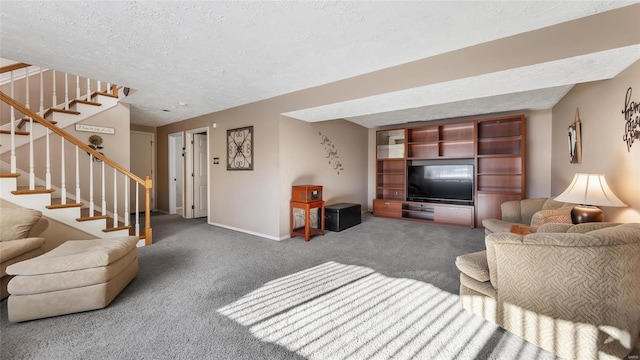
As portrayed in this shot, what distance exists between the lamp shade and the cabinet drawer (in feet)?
11.3

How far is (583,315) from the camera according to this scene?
4.49 feet

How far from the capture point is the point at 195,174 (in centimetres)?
559

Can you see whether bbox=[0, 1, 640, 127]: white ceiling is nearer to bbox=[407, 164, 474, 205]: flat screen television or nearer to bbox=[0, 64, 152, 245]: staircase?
bbox=[0, 64, 152, 245]: staircase

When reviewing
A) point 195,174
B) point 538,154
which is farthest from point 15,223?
point 538,154

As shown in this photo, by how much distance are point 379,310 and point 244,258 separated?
71.4 inches

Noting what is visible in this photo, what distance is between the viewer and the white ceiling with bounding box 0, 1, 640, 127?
1.75m

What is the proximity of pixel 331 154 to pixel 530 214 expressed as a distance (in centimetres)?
333

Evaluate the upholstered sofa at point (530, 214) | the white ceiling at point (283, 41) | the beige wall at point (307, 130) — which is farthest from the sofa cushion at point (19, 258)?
the upholstered sofa at point (530, 214)

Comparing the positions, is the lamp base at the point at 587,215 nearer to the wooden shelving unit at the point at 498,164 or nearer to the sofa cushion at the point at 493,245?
Answer: the sofa cushion at the point at 493,245

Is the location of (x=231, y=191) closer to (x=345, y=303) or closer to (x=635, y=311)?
(x=345, y=303)

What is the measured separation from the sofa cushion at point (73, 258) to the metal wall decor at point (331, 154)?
3.47 m

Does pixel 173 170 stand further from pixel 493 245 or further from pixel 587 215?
pixel 587 215

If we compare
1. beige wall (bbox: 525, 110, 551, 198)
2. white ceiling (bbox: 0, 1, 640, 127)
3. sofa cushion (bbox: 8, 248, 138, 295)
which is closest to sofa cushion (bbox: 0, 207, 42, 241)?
sofa cushion (bbox: 8, 248, 138, 295)

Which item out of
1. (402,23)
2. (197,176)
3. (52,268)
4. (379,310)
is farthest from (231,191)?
(402,23)
